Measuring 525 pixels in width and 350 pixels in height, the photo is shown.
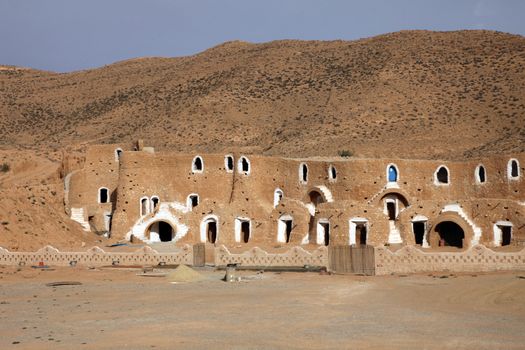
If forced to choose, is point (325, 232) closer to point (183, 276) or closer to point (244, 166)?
point (244, 166)

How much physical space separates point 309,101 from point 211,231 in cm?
3556

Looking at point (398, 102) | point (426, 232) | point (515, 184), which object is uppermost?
point (398, 102)

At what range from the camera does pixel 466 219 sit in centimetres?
3891

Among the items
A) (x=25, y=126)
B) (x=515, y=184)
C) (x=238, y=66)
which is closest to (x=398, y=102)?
(x=238, y=66)

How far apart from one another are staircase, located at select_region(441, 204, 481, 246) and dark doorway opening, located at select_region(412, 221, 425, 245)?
4.76 feet

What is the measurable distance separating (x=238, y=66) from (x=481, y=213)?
53.6m

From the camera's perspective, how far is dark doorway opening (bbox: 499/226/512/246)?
3838 centimetres

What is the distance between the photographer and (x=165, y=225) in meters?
46.4

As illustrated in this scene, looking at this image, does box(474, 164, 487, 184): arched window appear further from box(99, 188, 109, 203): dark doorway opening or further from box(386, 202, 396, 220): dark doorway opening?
box(99, 188, 109, 203): dark doorway opening

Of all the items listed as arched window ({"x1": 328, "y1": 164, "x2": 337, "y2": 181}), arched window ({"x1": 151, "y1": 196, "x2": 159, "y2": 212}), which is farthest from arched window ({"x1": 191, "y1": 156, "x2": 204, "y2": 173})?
arched window ({"x1": 328, "y1": 164, "x2": 337, "y2": 181})

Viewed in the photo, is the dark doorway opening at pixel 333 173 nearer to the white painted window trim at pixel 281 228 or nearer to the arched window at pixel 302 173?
the arched window at pixel 302 173

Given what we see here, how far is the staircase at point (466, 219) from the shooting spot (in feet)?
126

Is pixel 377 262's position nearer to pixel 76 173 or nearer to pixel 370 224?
pixel 370 224

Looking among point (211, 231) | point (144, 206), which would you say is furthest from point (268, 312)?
point (144, 206)
